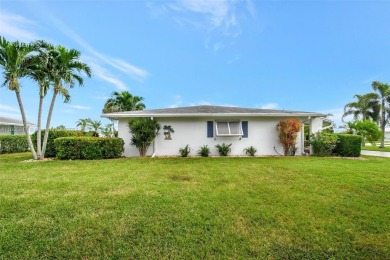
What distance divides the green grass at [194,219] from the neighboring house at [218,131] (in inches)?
260

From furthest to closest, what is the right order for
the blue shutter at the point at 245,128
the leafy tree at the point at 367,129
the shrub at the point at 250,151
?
the leafy tree at the point at 367,129, the blue shutter at the point at 245,128, the shrub at the point at 250,151

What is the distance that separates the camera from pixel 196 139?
12367 millimetres

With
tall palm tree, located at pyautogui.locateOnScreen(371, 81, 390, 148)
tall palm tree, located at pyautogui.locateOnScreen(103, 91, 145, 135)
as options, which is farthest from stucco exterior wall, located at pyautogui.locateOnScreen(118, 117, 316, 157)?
tall palm tree, located at pyautogui.locateOnScreen(371, 81, 390, 148)

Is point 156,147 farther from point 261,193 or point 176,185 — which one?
point 261,193

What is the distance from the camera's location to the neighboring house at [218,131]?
12180mm

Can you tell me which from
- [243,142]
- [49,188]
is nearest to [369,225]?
[49,188]

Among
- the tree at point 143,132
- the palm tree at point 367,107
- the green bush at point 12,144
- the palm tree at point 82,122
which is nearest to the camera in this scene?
the tree at point 143,132

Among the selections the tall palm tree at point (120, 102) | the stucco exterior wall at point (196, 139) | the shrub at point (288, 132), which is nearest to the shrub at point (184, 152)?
the stucco exterior wall at point (196, 139)

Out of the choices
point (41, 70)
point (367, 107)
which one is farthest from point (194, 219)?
point (367, 107)

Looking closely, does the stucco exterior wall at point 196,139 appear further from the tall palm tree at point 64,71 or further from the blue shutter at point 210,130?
the tall palm tree at point 64,71

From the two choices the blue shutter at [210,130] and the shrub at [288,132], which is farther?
the blue shutter at [210,130]

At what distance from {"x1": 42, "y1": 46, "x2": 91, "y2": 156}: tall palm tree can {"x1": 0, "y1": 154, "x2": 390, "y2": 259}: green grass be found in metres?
6.72

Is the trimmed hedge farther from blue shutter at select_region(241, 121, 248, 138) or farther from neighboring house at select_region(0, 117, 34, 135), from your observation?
neighboring house at select_region(0, 117, 34, 135)

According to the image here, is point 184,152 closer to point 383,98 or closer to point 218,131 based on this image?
point 218,131
